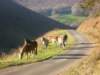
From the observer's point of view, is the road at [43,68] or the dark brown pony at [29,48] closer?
the road at [43,68]

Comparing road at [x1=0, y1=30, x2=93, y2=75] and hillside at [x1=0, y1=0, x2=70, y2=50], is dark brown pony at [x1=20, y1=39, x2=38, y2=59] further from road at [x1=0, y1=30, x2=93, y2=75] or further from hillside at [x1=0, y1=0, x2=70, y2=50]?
hillside at [x1=0, y1=0, x2=70, y2=50]

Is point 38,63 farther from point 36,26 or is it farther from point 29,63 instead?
point 36,26

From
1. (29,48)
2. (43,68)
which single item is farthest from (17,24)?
(43,68)

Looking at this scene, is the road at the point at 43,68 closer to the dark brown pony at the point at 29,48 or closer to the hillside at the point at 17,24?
the dark brown pony at the point at 29,48

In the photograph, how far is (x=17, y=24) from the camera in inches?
5630

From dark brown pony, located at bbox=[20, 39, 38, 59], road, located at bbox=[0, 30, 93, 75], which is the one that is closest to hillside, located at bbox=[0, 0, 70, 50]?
dark brown pony, located at bbox=[20, 39, 38, 59]

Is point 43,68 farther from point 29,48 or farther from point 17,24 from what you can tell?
point 17,24

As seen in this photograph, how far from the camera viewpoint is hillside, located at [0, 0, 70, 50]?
11697cm

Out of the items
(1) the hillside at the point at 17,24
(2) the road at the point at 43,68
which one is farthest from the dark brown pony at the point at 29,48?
(1) the hillside at the point at 17,24

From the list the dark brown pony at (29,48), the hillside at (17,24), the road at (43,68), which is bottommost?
the road at (43,68)

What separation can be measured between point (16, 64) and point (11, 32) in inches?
3884

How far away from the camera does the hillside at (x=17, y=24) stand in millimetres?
116975

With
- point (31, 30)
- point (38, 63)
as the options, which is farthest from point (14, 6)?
point (38, 63)

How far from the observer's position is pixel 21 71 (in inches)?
965
